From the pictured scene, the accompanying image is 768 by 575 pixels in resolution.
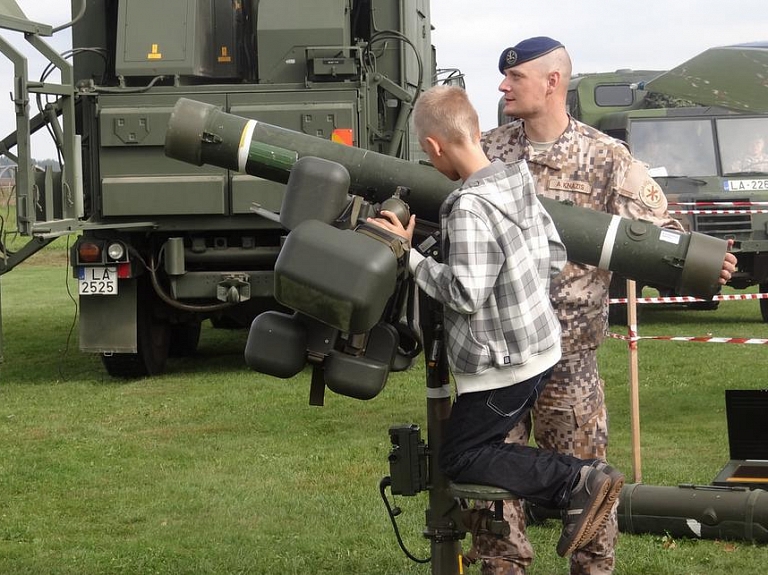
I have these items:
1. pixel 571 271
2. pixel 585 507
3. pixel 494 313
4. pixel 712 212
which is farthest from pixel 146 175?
pixel 585 507

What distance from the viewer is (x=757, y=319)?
651 inches

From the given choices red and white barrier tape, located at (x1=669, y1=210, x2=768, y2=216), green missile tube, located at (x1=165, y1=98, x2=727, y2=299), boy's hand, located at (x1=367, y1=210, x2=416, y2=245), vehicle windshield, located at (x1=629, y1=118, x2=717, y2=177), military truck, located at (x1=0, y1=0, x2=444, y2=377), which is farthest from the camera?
vehicle windshield, located at (x1=629, y1=118, x2=717, y2=177)

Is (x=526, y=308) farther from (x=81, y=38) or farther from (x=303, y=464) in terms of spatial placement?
(x=81, y=38)

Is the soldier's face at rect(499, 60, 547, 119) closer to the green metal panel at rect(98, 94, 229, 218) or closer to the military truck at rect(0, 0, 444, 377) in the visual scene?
the military truck at rect(0, 0, 444, 377)

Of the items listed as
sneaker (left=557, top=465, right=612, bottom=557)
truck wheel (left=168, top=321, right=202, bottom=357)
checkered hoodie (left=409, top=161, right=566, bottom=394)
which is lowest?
truck wheel (left=168, top=321, right=202, bottom=357)

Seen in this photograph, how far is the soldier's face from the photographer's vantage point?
471 centimetres

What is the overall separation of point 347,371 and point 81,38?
841 centimetres

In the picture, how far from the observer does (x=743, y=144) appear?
51.6ft

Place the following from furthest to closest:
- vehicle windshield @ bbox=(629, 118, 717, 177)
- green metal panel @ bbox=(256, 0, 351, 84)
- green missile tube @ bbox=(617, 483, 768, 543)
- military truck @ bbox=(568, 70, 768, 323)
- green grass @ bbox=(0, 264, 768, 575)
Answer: vehicle windshield @ bbox=(629, 118, 717, 177) → military truck @ bbox=(568, 70, 768, 323) → green metal panel @ bbox=(256, 0, 351, 84) → green missile tube @ bbox=(617, 483, 768, 543) → green grass @ bbox=(0, 264, 768, 575)

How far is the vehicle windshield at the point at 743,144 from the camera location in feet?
51.2

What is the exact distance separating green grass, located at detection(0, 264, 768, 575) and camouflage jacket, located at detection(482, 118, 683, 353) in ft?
4.29

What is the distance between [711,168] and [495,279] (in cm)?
1204

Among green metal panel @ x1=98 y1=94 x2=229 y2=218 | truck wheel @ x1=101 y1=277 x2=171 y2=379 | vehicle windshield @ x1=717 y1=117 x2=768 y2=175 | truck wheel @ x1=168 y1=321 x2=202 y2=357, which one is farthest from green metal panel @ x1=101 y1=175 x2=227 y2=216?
vehicle windshield @ x1=717 y1=117 x2=768 y2=175

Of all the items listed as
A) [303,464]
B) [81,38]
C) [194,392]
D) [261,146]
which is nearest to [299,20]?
[81,38]
